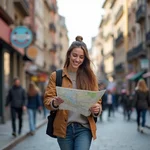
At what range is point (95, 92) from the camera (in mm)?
4562

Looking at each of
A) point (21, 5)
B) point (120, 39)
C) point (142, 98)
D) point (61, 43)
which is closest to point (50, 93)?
point (142, 98)

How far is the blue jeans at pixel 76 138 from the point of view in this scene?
4691 mm

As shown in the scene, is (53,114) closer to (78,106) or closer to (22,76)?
(78,106)

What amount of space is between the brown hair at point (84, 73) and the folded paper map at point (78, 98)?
0.86 ft

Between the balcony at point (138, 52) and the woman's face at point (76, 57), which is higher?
the balcony at point (138, 52)

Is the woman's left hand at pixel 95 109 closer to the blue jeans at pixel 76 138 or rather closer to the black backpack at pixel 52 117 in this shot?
the blue jeans at pixel 76 138

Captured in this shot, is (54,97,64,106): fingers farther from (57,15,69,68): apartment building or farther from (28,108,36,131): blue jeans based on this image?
(57,15,69,68): apartment building

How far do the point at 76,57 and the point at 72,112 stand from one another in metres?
0.57

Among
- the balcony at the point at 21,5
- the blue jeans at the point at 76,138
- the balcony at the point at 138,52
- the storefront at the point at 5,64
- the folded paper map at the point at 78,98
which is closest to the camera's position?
the folded paper map at the point at 78,98

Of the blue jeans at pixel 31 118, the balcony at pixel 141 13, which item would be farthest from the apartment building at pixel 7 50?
the balcony at pixel 141 13

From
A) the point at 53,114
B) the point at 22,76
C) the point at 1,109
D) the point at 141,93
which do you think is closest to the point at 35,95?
the point at 141,93

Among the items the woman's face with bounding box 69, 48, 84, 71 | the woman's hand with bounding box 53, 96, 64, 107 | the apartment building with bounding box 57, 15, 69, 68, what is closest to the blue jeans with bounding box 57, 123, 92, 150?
the woman's hand with bounding box 53, 96, 64, 107

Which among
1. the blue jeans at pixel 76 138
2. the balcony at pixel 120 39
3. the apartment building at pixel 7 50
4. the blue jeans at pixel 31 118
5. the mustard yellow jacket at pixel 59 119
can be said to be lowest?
the blue jeans at pixel 31 118

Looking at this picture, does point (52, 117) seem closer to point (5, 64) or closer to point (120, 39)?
point (5, 64)
